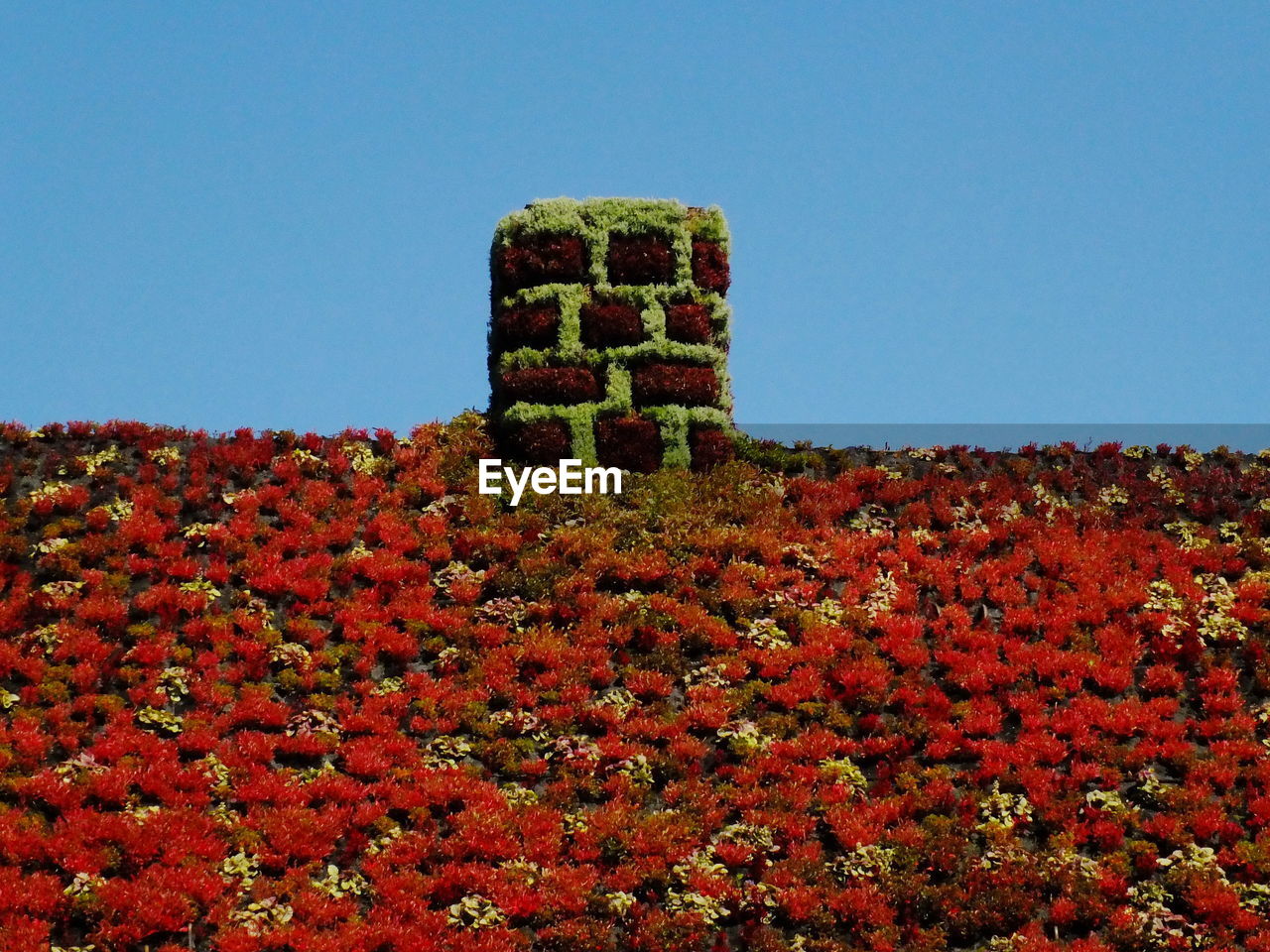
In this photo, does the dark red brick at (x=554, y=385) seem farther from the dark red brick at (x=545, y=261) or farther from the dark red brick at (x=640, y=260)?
the dark red brick at (x=640, y=260)

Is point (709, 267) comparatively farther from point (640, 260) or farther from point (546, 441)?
point (546, 441)

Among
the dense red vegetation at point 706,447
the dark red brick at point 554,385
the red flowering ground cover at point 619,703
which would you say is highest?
the dark red brick at point 554,385

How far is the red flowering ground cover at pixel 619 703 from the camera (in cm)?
1417

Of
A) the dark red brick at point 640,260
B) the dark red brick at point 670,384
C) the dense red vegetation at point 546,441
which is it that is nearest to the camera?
the dense red vegetation at point 546,441

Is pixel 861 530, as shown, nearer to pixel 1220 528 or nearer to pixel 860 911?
pixel 1220 528

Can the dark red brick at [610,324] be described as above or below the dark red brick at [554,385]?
above

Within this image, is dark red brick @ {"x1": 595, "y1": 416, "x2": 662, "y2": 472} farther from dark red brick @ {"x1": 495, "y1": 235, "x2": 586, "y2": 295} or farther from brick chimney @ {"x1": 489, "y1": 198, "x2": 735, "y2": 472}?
dark red brick @ {"x1": 495, "y1": 235, "x2": 586, "y2": 295}

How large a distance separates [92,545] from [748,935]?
37.2ft

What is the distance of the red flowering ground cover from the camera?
1417cm

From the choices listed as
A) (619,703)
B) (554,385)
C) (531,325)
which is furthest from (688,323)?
(619,703)

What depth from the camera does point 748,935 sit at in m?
13.8

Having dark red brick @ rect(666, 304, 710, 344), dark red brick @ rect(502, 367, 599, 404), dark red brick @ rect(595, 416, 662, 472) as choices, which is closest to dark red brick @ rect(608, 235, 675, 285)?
dark red brick @ rect(666, 304, 710, 344)

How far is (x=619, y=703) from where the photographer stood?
17516 mm

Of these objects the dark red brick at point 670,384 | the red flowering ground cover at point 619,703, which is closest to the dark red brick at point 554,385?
the dark red brick at point 670,384
